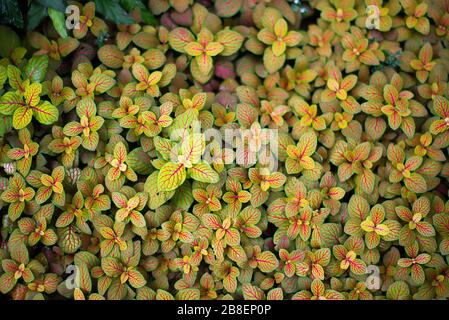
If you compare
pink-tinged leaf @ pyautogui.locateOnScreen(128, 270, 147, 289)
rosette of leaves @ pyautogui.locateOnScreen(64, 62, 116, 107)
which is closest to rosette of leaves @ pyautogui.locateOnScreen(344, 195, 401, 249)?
pink-tinged leaf @ pyautogui.locateOnScreen(128, 270, 147, 289)

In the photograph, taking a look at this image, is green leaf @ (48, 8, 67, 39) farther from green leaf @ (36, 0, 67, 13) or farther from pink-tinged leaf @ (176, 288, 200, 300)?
pink-tinged leaf @ (176, 288, 200, 300)

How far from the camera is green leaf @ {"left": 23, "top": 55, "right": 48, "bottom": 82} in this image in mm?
1798

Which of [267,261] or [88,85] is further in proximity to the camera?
[88,85]

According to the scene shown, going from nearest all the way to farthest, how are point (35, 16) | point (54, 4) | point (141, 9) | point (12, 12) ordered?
point (54, 4)
point (12, 12)
point (35, 16)
point (141, 9)

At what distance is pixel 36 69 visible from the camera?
5.91ft

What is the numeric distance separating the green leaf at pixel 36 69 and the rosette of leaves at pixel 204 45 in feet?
1.70

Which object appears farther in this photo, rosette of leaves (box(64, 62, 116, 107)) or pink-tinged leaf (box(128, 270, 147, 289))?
rosette of leaves (box(64, 62, 116, 107))

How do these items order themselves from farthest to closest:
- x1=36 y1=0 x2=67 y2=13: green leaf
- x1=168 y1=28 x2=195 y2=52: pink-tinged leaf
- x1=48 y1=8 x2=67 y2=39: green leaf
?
1. x1=168 y1=28 x2=195 y2=52: pink-tinged leaf
2. x1=48 y1=8 x2=67 y2=39: green leaf
3. x1=36 y1=0 x2=67 y2=13: green leaf

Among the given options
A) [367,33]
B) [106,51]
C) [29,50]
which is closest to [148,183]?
[106,51]

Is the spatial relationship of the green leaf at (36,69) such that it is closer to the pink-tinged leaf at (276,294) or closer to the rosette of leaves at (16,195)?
the rosette of leaves at (16,195)

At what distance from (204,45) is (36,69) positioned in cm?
68

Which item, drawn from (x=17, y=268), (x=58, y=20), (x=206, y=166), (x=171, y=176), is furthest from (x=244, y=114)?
(x=17, y=268)

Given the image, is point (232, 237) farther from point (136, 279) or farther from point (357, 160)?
point (357, 160)
